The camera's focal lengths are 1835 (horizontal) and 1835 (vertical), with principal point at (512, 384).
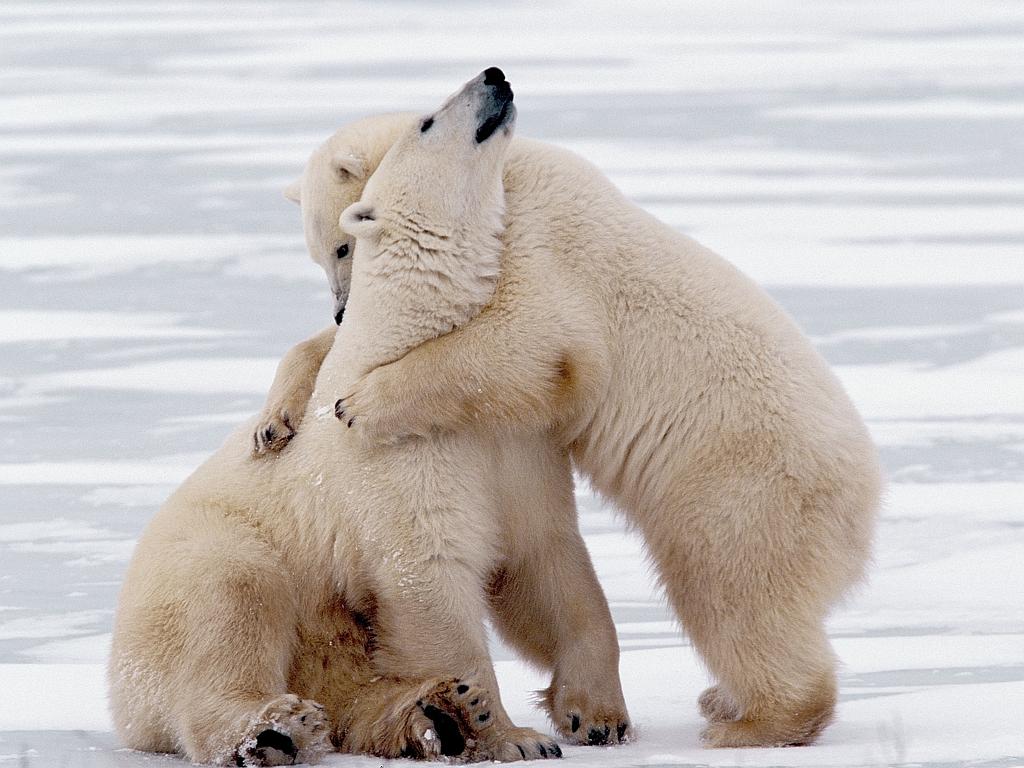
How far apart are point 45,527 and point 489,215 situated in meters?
1.82

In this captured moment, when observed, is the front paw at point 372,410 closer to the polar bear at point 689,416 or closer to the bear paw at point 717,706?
the polar bear at point 689,416

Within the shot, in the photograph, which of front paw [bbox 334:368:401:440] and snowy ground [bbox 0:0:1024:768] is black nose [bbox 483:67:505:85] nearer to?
front paw [bbox 334:368:401:440]

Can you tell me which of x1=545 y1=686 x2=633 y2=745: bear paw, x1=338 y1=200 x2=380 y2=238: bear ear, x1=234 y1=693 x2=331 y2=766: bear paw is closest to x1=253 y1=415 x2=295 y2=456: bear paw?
x1=338 y1=200 x2=380 y2=238: bear ear

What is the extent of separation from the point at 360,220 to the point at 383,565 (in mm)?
701

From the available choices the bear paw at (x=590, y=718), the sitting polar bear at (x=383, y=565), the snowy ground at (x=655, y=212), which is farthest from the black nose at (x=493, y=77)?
the bear paw at (x=590, y=718)

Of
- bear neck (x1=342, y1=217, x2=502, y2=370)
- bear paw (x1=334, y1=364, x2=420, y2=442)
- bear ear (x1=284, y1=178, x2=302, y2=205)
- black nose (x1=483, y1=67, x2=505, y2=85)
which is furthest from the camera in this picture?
bear ear (x1=284, y1=178, x2=302, y2=205)

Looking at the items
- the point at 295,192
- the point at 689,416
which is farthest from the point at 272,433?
the point at 295,192

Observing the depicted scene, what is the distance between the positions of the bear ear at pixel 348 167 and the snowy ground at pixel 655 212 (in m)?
0.95

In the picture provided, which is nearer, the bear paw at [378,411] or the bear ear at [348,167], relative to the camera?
the bear paw at [378,411]

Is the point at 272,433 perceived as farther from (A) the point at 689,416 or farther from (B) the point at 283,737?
(A) the point at 689,416

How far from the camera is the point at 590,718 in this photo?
134 inches

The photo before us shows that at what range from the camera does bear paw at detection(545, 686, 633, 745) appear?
134 inches

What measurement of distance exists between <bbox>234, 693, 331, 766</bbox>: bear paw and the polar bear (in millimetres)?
533

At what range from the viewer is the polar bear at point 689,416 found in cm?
325
